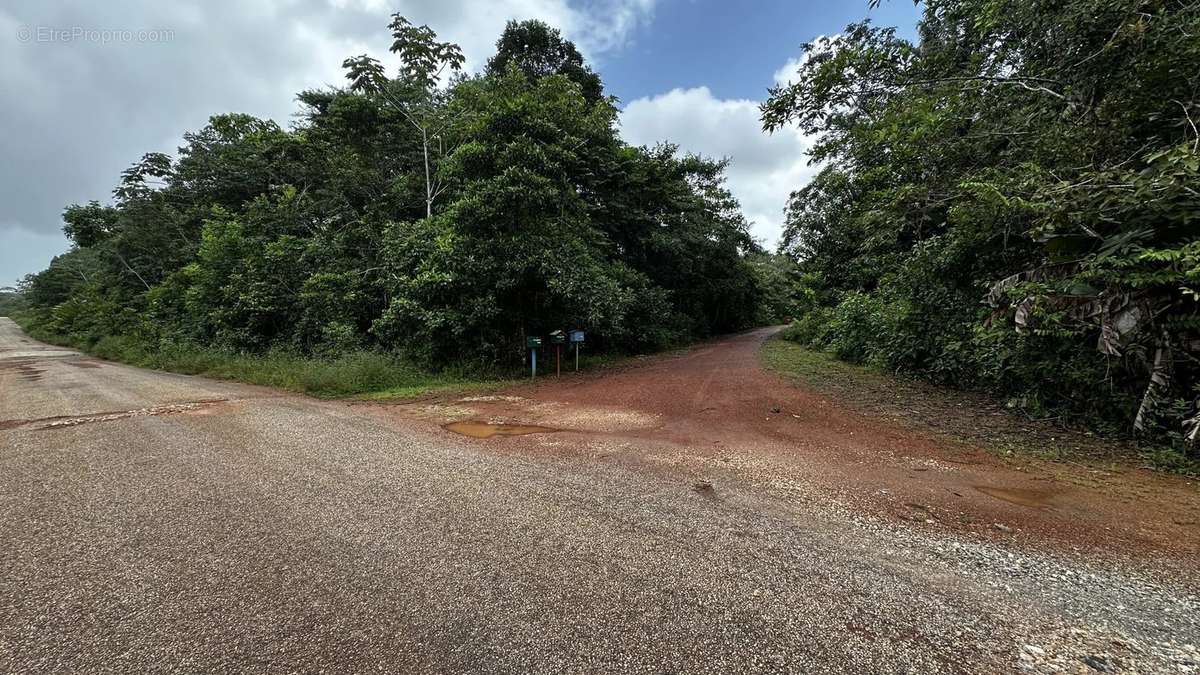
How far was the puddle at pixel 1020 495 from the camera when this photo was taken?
3.07 meters

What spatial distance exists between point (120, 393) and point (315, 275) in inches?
229

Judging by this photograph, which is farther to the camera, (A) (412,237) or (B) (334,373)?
(A) (412,237)

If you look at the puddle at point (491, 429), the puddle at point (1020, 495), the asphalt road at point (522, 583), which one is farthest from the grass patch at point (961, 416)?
the puddle at point (491, 429)

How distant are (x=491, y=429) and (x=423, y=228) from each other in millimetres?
7294

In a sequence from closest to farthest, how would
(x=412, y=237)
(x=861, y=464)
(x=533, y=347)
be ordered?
(x=861, y=464), (x=533, y=347), (x=412, y=237)

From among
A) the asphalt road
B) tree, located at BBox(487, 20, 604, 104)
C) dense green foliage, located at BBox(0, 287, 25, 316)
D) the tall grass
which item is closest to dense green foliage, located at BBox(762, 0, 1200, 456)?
the asphalt road

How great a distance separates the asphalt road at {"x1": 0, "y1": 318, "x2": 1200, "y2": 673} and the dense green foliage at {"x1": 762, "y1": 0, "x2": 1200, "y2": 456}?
300cm

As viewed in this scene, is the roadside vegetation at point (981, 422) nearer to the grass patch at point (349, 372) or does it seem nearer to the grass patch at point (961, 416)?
the grass patch at point (961, 416)

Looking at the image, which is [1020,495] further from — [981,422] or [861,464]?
[981,422]

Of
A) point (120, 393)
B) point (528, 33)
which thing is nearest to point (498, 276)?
point (120, 393)

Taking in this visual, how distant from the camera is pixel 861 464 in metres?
3.91

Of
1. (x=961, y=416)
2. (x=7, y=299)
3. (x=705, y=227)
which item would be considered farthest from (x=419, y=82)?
(x=7, y=299)

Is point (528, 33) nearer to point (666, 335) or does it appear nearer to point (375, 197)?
point (375, 197)

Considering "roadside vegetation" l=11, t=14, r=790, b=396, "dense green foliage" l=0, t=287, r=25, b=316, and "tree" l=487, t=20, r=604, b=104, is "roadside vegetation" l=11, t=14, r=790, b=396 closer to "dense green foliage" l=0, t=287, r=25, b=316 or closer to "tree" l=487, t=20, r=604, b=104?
"tree" l=487, t=20, r=604, b=104
